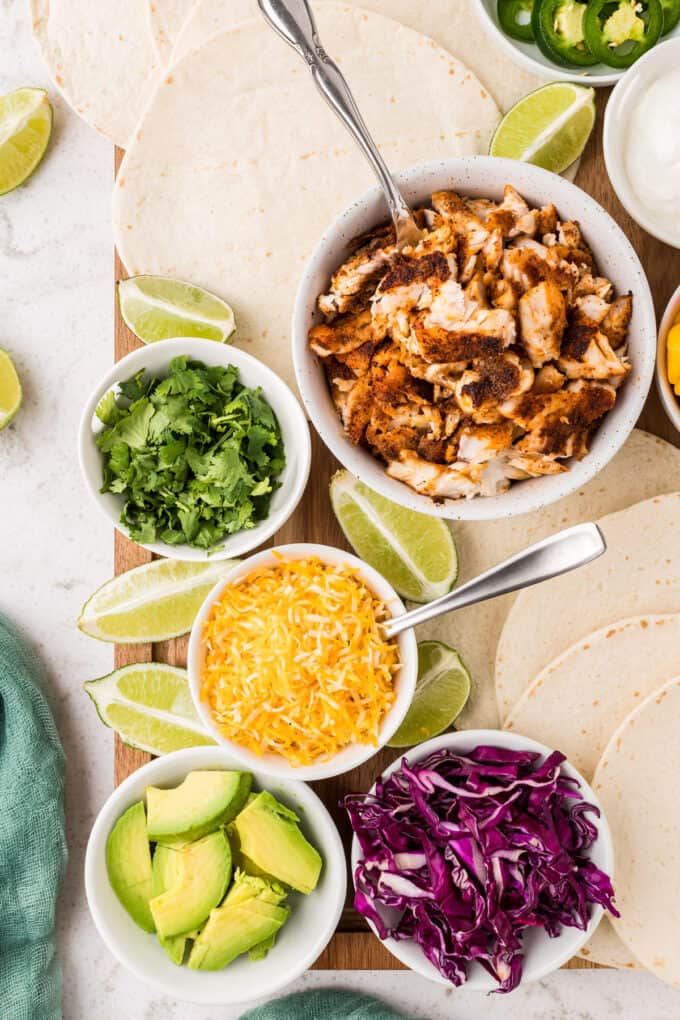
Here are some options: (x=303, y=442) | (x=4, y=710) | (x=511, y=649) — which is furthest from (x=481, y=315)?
(x=4, y=710)

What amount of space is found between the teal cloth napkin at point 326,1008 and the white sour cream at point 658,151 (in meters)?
2.61

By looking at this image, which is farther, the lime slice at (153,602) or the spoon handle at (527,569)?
the lime slice at (153,602)

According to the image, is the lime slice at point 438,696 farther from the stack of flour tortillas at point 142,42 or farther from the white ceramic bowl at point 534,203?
the stack of flour tortillas at point 142,42

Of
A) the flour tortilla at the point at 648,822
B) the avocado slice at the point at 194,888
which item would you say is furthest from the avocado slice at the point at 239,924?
the flour tortilla at the point at 648,822

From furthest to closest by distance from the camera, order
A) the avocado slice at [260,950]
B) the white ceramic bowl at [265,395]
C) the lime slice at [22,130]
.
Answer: the lime slice at [22,130] < the avocado slice at [260,950] < the white ceramic bowl at [265,395]

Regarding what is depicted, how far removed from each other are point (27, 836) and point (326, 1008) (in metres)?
1.15

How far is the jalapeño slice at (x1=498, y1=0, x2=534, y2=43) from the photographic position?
2.77 meters

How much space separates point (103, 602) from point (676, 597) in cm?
170

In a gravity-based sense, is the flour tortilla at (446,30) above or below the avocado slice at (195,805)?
above

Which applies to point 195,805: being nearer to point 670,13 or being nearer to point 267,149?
point 267,149

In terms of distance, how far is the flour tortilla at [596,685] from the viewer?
110 inches

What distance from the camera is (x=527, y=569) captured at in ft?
8.00

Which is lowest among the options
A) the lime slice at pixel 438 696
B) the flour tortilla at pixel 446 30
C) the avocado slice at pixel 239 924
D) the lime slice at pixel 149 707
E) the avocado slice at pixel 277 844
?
the avocado slice at pixel 239 924

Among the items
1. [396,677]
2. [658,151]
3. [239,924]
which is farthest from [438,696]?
[658,151]
